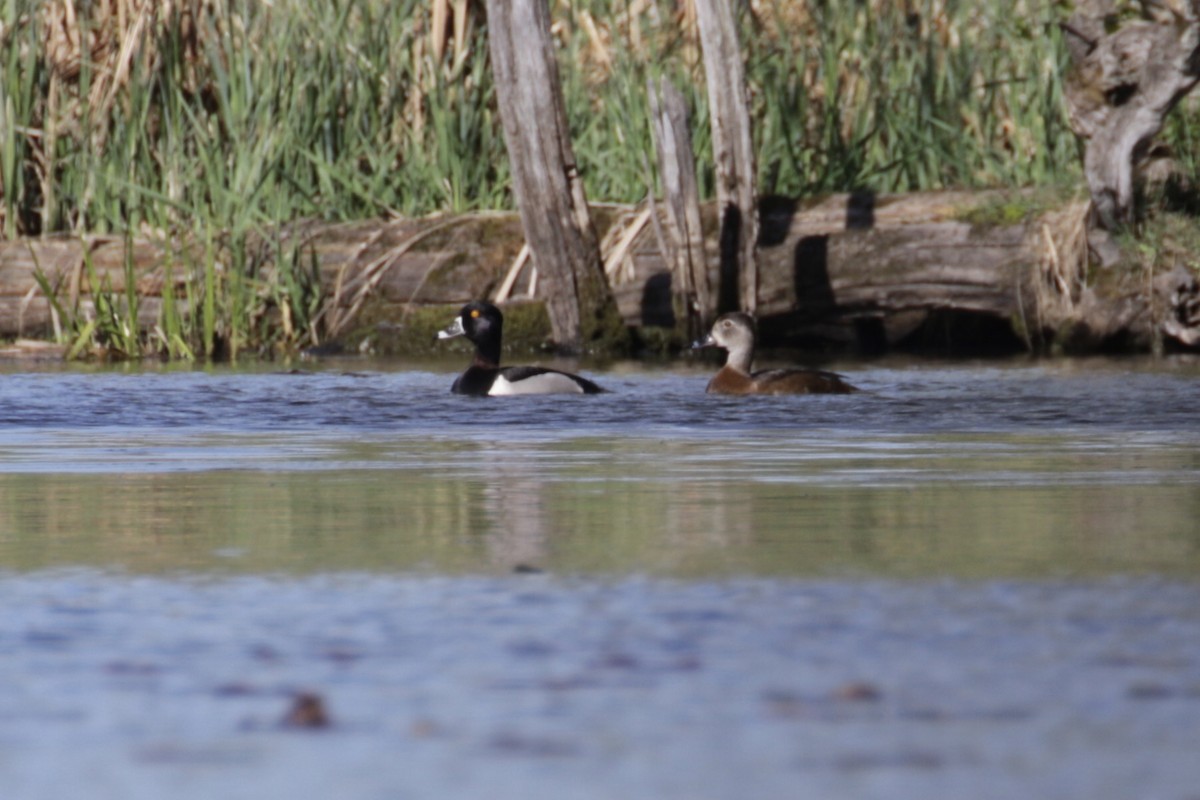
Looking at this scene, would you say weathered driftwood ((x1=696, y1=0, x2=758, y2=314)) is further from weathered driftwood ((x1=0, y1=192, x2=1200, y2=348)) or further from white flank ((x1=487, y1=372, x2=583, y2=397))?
white flank ((x1=487, y1=372, x2=583, y2=397))

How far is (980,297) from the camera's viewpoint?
13.8 meters

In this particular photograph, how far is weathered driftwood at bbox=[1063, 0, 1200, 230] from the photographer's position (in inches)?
473

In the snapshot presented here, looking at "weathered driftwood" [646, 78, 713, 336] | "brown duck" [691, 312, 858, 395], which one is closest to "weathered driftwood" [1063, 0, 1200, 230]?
"weathered driftwood" [646, 78, 713, 336]

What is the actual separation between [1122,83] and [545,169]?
3.45 m

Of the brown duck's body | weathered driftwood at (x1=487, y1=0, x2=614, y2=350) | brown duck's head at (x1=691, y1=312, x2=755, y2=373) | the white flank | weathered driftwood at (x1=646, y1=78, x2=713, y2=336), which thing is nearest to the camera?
the brown duck's body

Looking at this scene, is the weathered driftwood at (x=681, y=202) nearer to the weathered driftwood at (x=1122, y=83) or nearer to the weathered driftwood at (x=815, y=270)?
the weathered driftwood at (x=815, y=270)

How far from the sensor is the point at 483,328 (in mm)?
12234

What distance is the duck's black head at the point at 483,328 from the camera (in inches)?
476

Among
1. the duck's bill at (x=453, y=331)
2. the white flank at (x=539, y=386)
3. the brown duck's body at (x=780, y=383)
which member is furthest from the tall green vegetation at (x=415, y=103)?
the brown duck's body at (x=780, y=383)

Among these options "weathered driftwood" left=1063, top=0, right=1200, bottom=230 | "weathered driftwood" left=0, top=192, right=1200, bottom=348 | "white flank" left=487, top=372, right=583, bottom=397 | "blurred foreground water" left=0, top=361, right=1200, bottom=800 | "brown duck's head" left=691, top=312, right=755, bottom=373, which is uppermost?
"weathered driftwood" left=1063, top=0, right=1200, bottom=230

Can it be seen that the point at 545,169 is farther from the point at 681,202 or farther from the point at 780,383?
the point at 780,383

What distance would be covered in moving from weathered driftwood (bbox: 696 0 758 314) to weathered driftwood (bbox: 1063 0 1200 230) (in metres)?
1.96

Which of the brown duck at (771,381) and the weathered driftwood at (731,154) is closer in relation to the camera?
the brown duck at (771,381)

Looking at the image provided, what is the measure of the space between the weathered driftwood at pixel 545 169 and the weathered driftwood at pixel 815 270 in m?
0.48
